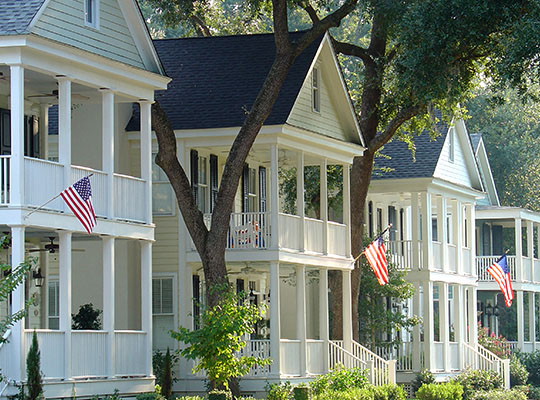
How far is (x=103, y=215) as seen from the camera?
26938 mm

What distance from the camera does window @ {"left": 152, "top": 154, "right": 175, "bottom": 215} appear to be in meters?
34.4

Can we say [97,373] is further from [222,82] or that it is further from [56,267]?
[222,82]

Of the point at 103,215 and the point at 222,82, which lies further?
the point at 222,82

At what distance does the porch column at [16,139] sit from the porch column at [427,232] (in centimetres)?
2066

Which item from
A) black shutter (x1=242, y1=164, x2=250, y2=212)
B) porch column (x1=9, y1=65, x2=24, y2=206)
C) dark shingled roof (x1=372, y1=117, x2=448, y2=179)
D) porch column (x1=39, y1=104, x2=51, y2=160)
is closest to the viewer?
porch column (x1=9, y1=65, x2=24, y2=206)

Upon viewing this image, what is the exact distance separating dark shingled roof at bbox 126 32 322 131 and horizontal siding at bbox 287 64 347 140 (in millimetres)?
459

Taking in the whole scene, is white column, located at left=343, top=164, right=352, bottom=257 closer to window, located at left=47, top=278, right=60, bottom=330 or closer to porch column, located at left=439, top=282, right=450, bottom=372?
porch column, located at left=439, top=282, right=450, bottom=372

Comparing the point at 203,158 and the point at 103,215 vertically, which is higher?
the point at 203,158

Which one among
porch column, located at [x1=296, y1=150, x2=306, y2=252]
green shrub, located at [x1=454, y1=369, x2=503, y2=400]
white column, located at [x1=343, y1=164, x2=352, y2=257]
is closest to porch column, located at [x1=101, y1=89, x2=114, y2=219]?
porch column, located at [x1=296, y1=150, x2=306, y2=252]

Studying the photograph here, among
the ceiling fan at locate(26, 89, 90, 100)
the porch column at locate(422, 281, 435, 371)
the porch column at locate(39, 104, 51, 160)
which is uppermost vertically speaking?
the ceiling fan at locate(26, 89, 90, 100)

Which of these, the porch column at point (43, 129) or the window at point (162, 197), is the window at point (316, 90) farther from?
the porch column at point (43, 129)

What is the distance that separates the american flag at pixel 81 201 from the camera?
2430cm

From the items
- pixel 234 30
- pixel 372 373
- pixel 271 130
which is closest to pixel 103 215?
pixel 271 130

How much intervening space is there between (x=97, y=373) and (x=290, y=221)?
9.08 metres
